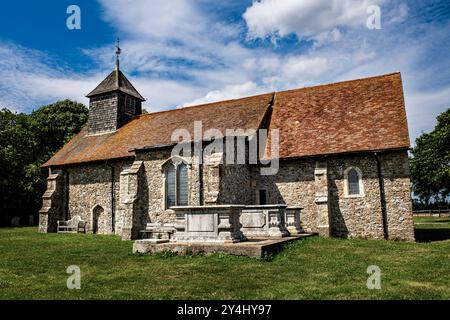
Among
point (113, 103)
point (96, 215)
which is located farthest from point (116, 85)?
point (96, 215)

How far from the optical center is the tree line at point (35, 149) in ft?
103

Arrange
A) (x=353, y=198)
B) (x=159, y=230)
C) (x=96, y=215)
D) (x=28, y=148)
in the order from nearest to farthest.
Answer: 1. (x=353, y=198)
2. (x=159, y=230)
3. (x=96, y=215)
4. (x=28, y=148)

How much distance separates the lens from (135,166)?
18.9 m

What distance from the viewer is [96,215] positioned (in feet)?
73.5

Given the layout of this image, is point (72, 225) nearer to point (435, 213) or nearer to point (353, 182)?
point (353, 182)

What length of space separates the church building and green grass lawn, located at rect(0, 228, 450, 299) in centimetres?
395

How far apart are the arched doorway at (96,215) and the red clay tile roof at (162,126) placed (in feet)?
10.3

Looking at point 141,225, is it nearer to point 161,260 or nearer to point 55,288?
point 161,260

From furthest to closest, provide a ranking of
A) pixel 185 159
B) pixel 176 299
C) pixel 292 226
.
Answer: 1. pixel 185 159
2. pixel 292 226
3. pixel 176 299

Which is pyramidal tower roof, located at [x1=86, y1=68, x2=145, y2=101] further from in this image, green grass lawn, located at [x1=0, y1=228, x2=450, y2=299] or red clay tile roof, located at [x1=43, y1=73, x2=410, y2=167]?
green grass lawn, located at [x1=0, y1=228, x2=450, y2=299]

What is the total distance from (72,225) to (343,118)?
59.2 ft

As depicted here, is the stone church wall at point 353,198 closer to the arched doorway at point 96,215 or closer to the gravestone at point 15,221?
the arched doorway at point 96,215
